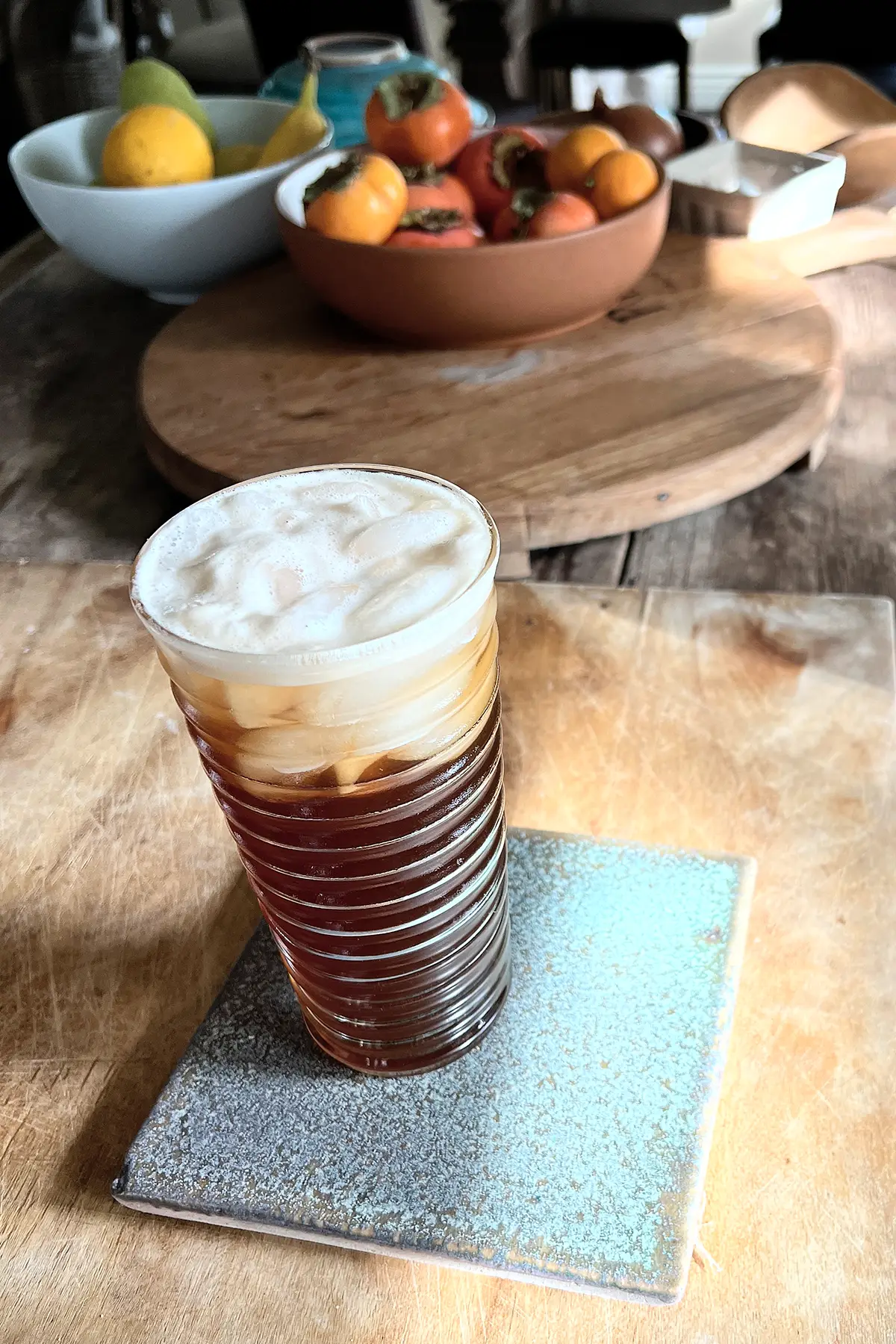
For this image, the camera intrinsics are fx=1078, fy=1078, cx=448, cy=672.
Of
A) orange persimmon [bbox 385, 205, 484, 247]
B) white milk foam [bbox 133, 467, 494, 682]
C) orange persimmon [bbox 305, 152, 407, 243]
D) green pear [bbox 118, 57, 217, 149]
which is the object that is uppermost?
white milk foam [bbox 133, 467, 494, 682]

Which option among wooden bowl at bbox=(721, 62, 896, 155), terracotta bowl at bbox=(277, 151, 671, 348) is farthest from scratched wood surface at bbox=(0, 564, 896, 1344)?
wooden bowl at bbox=(721, 62, 896, 155)

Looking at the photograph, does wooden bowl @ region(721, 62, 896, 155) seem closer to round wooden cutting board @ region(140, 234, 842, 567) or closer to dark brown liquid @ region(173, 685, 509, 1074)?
round wooden cutting board @ region(140, 234, 842, 567)

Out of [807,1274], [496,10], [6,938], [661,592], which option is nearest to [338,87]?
[661,592]

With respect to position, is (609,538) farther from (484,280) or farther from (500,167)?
(500,167)

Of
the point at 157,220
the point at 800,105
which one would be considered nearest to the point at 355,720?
the point at 157,220

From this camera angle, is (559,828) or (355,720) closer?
(355,720)

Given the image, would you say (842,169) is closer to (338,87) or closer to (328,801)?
(338,87)

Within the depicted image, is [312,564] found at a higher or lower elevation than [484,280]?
higher
